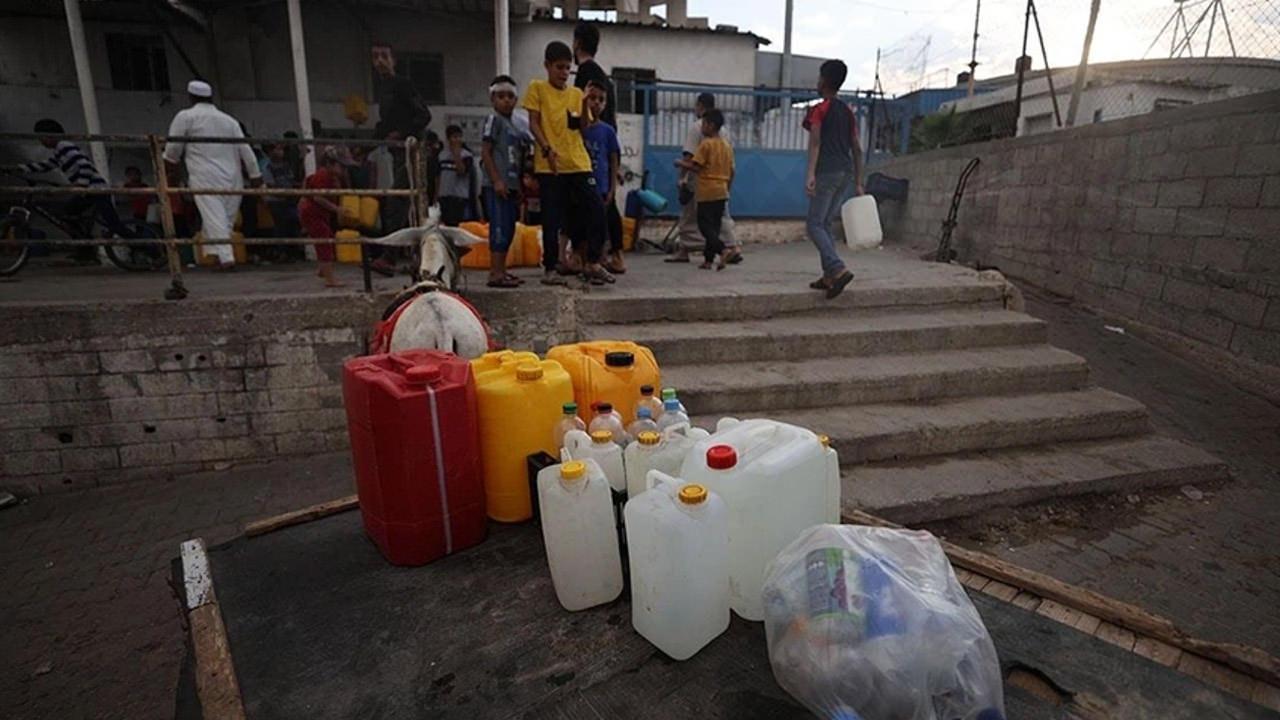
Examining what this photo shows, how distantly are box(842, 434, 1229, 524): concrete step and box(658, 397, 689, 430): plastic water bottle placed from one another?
162 cm

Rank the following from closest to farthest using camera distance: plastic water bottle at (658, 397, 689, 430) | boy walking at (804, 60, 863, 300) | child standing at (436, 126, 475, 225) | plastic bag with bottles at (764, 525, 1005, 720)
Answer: plastic bag with bottles at (764, 525, 1005, 720) < plastic water bottle at (658, 397, 689, 430) < boy walking at (804, 60, 863, 300) < child standing at (436, 126, 475, 225)

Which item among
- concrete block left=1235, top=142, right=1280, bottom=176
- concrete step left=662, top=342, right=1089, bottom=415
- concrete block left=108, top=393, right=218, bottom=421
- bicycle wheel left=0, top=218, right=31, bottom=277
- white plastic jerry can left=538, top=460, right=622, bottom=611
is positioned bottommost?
concrete block left=108, top=393, right=218, bottom=421

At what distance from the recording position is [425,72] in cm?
Result: 1195

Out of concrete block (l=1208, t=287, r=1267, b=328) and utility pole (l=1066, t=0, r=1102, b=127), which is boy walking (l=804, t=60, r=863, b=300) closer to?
concrete block (l=1208, t=287, r=1267, b=328)

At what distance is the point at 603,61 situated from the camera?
12.4m

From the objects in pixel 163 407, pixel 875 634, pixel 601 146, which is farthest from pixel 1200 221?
pixel 163 407

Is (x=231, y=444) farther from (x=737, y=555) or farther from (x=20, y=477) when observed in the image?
(x=737, y=555)

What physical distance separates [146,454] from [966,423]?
5760mm

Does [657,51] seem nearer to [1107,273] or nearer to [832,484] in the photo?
[1107,273]

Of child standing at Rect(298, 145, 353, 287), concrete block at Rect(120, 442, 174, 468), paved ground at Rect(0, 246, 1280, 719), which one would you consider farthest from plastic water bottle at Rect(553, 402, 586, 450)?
child standing at Rect(298, 145, 353, 287)

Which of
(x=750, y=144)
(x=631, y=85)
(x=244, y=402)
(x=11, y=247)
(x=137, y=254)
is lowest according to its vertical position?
(x=244, y=402)

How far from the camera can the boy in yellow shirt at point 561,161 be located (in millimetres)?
4805

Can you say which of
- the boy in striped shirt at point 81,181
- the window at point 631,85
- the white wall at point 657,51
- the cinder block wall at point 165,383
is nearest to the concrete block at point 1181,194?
the cinder block wall at point 165,383

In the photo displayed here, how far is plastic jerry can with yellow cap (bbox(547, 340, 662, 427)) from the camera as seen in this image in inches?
93.0
